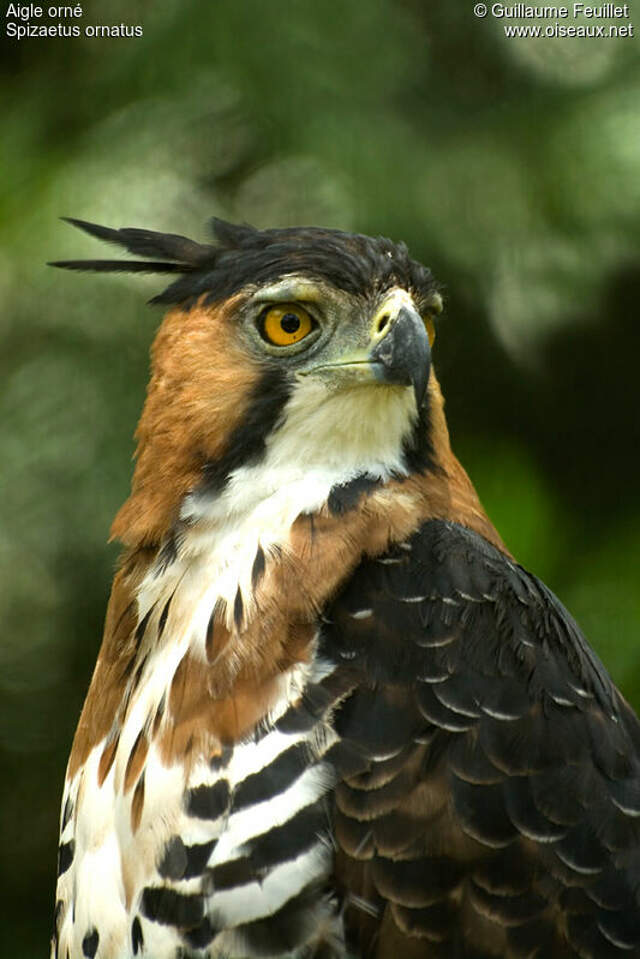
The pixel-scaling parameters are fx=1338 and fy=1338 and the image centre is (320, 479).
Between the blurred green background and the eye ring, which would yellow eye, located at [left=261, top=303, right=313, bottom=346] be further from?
the blurred green background

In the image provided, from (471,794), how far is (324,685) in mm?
313

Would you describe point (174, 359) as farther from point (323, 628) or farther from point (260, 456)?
point (323, 628)

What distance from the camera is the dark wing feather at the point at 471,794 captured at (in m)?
2.25

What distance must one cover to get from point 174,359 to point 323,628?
715mm

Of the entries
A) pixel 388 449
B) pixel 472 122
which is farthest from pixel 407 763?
pixel 472 122

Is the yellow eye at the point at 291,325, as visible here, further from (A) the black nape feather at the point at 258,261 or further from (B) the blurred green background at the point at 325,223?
(B) the blurred green background at the point at 325,223

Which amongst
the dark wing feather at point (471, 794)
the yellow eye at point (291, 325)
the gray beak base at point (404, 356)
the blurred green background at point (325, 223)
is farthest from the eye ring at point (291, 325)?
the blurred green background at point (325, 223)

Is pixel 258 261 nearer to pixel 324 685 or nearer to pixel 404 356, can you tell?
pixel 404 356

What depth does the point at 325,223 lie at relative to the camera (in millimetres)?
3727

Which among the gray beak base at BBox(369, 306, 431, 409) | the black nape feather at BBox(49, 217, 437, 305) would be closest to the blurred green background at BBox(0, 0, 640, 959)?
the black nape feather at BBox(49, 217, 437, 305)

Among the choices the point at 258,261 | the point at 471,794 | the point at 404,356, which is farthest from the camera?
the point at 258,261

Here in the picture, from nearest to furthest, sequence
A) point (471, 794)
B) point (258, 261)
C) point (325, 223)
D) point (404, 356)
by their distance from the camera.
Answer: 1. point (471, 794)
2. point (404, 356)
3. point (258, 261)
4. point (325, 223)

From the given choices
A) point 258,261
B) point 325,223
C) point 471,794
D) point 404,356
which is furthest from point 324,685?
point 325,223

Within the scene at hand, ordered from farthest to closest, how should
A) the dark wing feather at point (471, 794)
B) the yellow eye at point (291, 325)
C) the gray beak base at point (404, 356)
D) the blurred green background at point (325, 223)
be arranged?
the blurred green background at point (325, 223) < the yellow eye at point (291, 325) < the gray beak base at point (404, 356) < the dark wing feather at point (471, 794)
